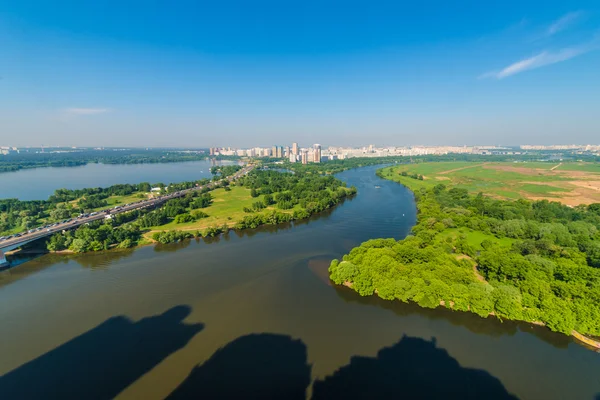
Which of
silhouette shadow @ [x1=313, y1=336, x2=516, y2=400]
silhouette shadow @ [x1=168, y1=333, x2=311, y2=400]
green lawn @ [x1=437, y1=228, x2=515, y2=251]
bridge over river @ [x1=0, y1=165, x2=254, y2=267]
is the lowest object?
silhouette shadow @ [x1=313, y1=336, x2=516, y2=400]

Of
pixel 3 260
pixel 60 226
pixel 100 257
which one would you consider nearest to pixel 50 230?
pixel 60 226

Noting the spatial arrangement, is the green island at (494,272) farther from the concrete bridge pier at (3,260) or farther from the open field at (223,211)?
the concrete bridge pier at (3,260)

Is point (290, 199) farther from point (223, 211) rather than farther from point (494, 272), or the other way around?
point (494, 272)

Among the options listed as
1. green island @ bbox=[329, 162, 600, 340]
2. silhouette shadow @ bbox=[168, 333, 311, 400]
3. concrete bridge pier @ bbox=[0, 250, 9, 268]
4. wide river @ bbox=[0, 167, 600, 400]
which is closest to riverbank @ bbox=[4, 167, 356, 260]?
concrete bridge pier @ bbox=[0, 250, 9, 268]

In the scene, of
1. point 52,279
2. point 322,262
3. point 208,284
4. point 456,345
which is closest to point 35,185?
point 52,279

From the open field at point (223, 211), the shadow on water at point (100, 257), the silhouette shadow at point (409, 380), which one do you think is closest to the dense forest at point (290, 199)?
the open field at point (223, 211)

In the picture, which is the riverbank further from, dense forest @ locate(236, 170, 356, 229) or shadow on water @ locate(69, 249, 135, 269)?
shadow on water @ locate(69, 249, 135, 269)
